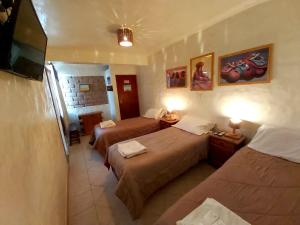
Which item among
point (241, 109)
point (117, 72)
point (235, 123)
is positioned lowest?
point (235, 123)

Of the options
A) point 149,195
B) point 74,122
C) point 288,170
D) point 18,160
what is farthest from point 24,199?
point 74,122

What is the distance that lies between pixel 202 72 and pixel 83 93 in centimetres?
398

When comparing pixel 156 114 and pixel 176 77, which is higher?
pixel 176 77

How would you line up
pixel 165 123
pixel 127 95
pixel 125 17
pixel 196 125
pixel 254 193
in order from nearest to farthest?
pixel 254 193 → pixel 125 17 → pixel 196 125 → pixel 165 123 → pixel 127 95

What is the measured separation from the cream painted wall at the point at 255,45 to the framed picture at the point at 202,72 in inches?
3.6

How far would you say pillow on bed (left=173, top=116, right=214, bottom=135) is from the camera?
8.14 ft

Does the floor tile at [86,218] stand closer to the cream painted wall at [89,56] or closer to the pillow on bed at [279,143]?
the pillow on bed at [279,143]

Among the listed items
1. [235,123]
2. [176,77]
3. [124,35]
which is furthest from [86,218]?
[176,77]

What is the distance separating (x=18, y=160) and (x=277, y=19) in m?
2.78

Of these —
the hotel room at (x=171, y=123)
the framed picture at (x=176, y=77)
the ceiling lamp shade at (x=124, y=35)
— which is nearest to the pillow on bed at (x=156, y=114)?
the hotel room at (x=171, y=123)

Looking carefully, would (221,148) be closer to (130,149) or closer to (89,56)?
(130,149)

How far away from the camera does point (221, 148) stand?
7.14ft

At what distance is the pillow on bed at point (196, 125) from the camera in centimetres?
248

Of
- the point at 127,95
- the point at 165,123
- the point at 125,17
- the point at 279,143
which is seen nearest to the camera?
the point at 279,143
